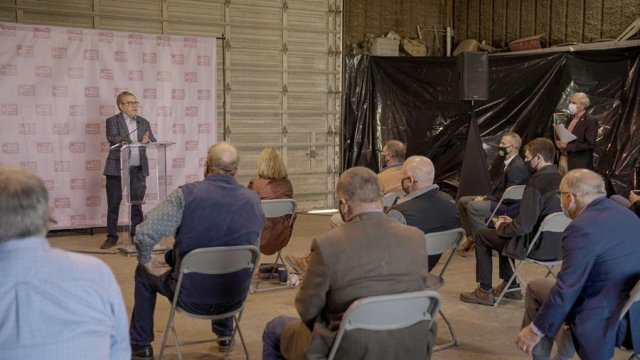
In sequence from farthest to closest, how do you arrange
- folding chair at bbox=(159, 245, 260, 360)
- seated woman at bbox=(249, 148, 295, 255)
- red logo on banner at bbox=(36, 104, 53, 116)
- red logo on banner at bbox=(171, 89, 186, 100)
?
1. red logo on banner at bbox=(171, 89, 186, 100)
2. red logo on banner at bbox=(36, 104, 53, 116)
3. seated woman at bbox=(249, 148, 295, 255)
4. folding chair at bbox=(159, 245, 260, 360)

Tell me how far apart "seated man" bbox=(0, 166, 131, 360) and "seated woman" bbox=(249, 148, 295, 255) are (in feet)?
11.9

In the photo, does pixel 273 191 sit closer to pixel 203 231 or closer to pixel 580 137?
pixel 203 231

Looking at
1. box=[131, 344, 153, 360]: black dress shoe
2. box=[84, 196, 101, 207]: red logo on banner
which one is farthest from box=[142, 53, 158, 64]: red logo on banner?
box=[131, 344, 153, 360]: black dress shoe

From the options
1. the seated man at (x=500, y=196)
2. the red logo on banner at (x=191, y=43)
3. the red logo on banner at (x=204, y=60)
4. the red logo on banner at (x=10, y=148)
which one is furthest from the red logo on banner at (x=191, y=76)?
the seated man at (x=500, y=196)

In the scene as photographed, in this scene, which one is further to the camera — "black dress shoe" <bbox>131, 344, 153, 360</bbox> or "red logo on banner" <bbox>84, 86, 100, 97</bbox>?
"red logo on banner" <bbox>84, 86, 100, 97</bbox>

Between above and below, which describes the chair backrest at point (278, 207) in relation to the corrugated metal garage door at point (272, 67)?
below

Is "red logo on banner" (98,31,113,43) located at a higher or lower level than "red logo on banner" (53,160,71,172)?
higher

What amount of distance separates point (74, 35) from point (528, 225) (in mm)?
5390

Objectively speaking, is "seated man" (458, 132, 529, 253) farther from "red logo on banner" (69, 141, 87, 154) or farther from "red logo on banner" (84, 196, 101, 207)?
"red logo on banner" (69, 141, 87, 154)

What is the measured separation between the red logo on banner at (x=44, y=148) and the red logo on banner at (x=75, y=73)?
2.55ft

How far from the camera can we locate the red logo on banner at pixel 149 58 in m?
8.39

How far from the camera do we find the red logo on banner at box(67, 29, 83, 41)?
7.91 m

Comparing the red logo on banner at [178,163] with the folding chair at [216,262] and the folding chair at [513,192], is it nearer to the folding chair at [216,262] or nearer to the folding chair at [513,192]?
the folding chair at [513,192]

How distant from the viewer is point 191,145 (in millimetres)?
8836
